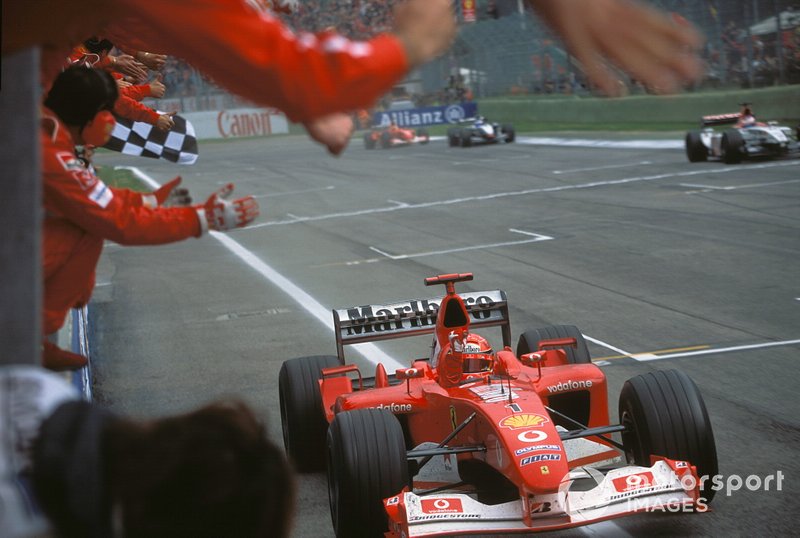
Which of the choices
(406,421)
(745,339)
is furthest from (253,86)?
(745,339)

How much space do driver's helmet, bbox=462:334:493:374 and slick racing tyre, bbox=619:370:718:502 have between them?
1.08 meters

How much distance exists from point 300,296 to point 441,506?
30.0 feet

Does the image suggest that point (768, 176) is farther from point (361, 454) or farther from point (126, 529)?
point (126, 529)

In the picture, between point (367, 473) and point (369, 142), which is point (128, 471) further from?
point (369, 142)

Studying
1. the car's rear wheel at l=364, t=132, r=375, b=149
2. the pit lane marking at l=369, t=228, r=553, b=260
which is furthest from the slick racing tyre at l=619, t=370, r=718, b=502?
the car's rear wheel at l=364, t=132, r=375, b=149

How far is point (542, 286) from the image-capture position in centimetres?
1399

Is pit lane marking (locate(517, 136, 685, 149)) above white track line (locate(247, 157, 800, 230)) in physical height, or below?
above

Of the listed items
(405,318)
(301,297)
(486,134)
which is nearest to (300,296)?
(301,297)

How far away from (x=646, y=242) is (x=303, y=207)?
1095 centimetres

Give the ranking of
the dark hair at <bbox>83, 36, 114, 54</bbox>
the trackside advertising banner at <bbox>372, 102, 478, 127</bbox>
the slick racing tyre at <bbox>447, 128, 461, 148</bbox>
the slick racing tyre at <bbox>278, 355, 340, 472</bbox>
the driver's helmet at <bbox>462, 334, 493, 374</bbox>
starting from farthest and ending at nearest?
the trackside advertising banner at <bbox>372, 102, 478, 127</bbox>
the slick racing tyre at <bbox>447, 128, 461, 148</bbox>
the slick racing tyre at <bbox>278, 355, 340, 472</bbox>
the driver's helmet at <bbox>462, 334, 493, 374</bbox>
the dark hair at <bbox>83, 36, 114, 54</bbox>

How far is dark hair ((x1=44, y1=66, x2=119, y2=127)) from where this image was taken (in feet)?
7.89

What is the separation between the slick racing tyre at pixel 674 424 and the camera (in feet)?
19.8

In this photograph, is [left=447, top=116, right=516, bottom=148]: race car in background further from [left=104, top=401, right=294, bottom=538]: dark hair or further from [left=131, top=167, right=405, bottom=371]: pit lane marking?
[left=104, top=401, right=294, bottom=538]: dark hair

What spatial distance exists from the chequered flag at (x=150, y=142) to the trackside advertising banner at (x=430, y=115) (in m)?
48.4
